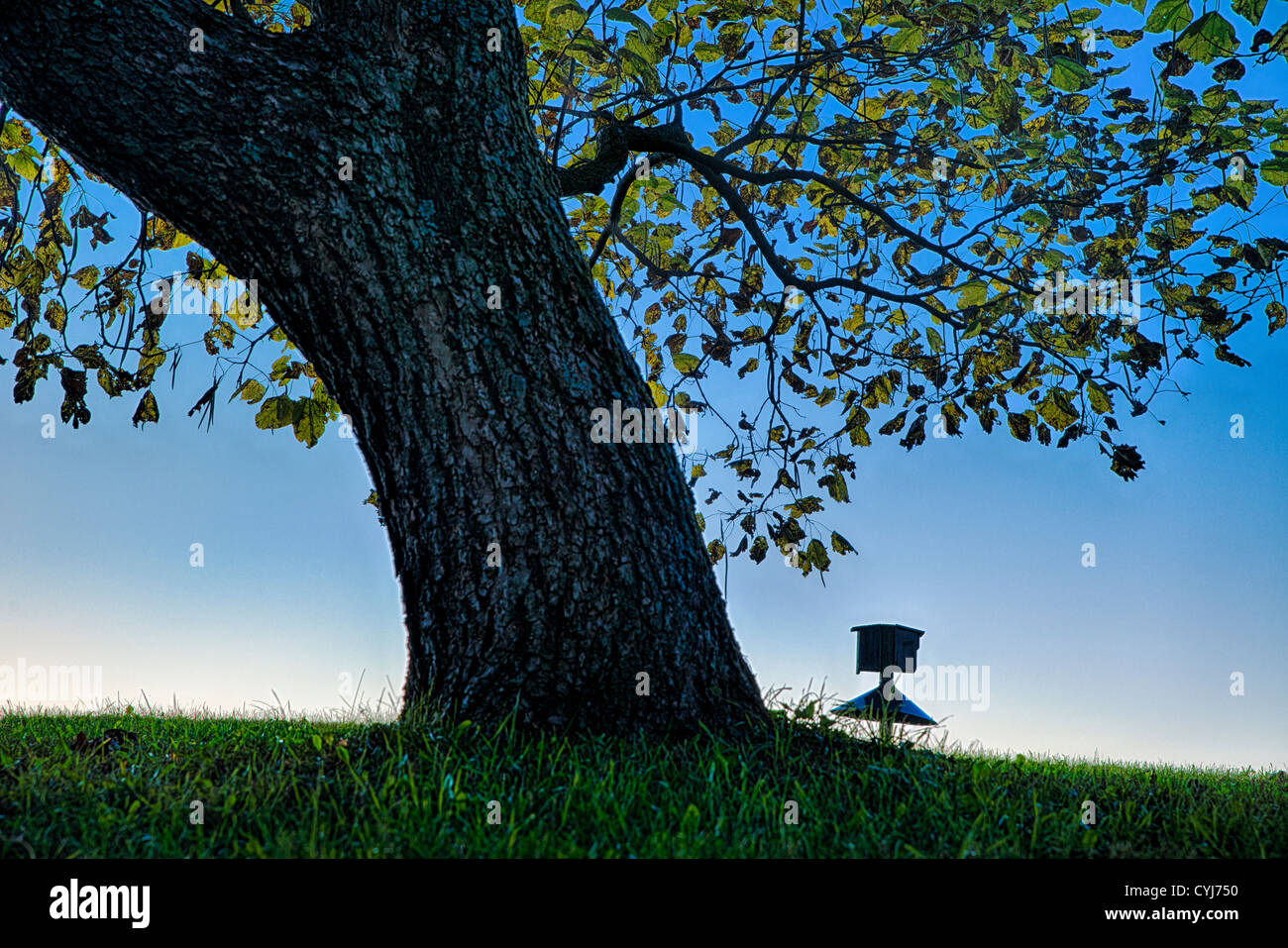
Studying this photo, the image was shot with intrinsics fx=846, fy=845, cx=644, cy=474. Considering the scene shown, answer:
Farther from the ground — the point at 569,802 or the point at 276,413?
the point at 276,413

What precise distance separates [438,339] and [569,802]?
187cm

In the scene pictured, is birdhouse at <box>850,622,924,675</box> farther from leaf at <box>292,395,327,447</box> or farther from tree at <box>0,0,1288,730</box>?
leaf at <box>292,395,327,447</box>

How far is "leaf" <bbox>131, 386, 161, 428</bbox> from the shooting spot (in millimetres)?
5184

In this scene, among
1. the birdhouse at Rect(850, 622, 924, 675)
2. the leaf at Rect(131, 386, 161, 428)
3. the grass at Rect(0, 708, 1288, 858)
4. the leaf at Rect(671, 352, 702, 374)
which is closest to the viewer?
the grass at Rect(0, 708, 1288, 858)

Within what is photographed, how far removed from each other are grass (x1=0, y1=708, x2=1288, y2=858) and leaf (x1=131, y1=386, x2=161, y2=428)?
82.2 inches

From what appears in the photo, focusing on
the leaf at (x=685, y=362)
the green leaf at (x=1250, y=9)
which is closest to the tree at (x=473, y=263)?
the green leaf at (x=1250, y=9)

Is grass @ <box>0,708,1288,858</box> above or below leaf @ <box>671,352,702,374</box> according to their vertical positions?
below

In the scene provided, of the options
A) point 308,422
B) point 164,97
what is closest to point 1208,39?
point 164,97

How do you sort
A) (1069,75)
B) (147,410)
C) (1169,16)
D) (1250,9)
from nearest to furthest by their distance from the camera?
(1250,9)
(1169,16)
(1069,75)
(147,410)

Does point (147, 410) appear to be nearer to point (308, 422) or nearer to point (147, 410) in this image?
point (147, 410)

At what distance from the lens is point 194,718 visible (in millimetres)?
5523

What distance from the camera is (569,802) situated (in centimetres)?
284

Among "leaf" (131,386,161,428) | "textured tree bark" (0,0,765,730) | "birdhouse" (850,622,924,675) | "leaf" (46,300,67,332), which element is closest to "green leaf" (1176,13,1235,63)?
"textured tree bark" (0,0,765,730)
